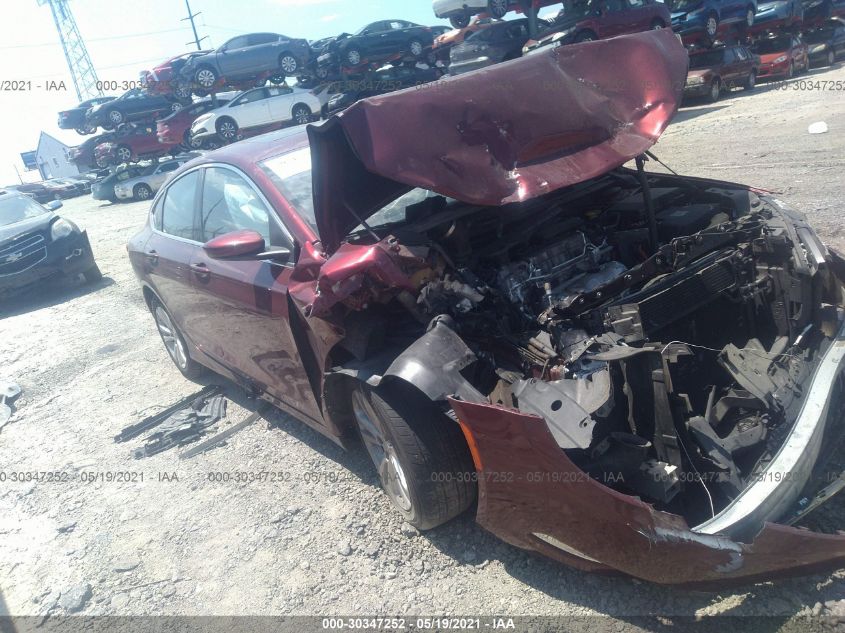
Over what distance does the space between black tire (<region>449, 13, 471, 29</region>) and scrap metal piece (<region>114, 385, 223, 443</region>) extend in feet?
53.6

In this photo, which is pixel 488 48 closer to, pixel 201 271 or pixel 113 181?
pixel 201 271

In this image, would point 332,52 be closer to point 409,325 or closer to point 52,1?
point 409,325

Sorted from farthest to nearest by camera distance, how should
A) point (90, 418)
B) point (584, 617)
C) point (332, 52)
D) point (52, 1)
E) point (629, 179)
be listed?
point (52, 1)
point (332, 52)
point (90, 418)
point (629, 179)
point (584, 617)

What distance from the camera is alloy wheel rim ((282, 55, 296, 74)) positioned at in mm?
20484

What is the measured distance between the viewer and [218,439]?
4.41 meters

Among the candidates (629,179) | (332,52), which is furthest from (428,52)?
(629,179)

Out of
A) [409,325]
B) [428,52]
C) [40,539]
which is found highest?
[428,52]

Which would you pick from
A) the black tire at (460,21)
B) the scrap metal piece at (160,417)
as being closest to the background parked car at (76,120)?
the black tire at (460,21)

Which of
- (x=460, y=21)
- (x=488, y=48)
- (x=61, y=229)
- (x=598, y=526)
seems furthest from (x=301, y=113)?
(x=598, y=526)

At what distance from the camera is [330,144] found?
9.74 ft

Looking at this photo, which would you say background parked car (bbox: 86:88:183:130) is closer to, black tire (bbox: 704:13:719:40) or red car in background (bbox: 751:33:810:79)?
black tire (bbox: 704:13:719:40)

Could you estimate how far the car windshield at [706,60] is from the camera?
642 inches

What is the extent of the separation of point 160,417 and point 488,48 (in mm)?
Answer: 12846

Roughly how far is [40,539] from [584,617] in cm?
316
